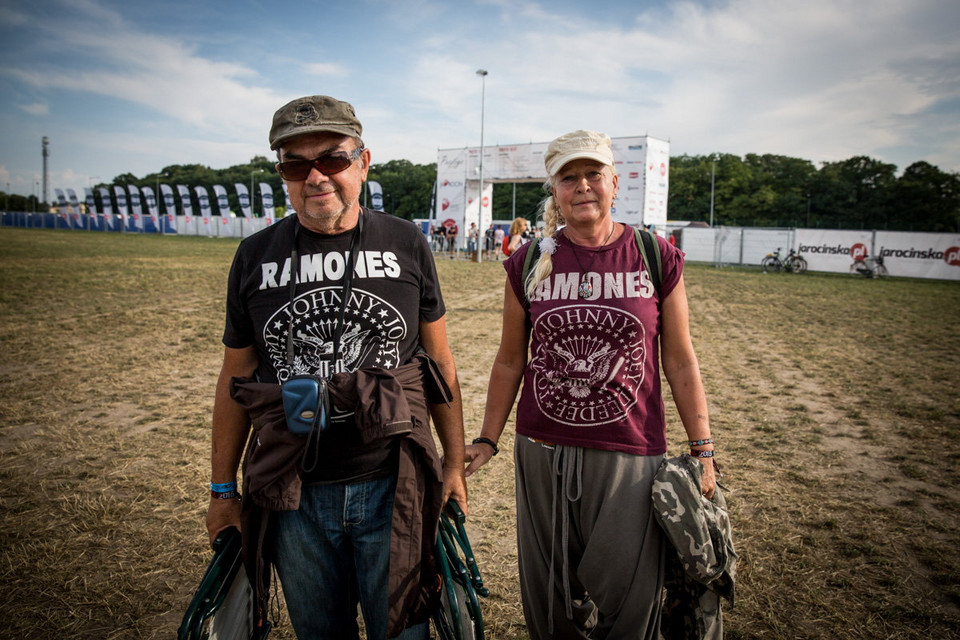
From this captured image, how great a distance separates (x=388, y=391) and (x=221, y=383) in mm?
638

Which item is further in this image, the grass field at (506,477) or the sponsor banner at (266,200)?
the sponsor banner at (266,200)

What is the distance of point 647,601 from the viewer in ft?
6.14

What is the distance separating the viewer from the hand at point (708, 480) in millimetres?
1930

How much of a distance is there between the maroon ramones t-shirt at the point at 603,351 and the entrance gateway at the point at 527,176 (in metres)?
22.9

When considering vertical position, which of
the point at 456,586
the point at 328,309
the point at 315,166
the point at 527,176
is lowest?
the point at 456,586

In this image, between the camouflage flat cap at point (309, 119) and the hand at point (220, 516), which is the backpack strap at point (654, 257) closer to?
the camouflage flat cap at point (309, 119)

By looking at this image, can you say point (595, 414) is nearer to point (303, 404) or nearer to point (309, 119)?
point (303, 404)

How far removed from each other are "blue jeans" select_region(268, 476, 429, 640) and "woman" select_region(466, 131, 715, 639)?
0.51 m

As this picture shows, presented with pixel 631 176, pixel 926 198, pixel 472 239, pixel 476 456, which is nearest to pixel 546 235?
pixel 476 456

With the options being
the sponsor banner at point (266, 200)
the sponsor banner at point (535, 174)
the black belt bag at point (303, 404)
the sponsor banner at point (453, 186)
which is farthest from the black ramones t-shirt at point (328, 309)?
the sponsor banner at point (266, 200)

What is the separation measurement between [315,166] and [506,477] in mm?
3239

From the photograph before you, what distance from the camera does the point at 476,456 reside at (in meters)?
2.11

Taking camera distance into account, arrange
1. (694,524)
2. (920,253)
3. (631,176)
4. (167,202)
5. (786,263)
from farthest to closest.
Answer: (167,202)
(631,176)
(786,263)
(920,253)
(694,524)

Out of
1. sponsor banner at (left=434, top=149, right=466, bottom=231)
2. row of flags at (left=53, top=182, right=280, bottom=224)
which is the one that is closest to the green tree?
sponsor banner at (left=434, top=149, right=466, bottom=231)
